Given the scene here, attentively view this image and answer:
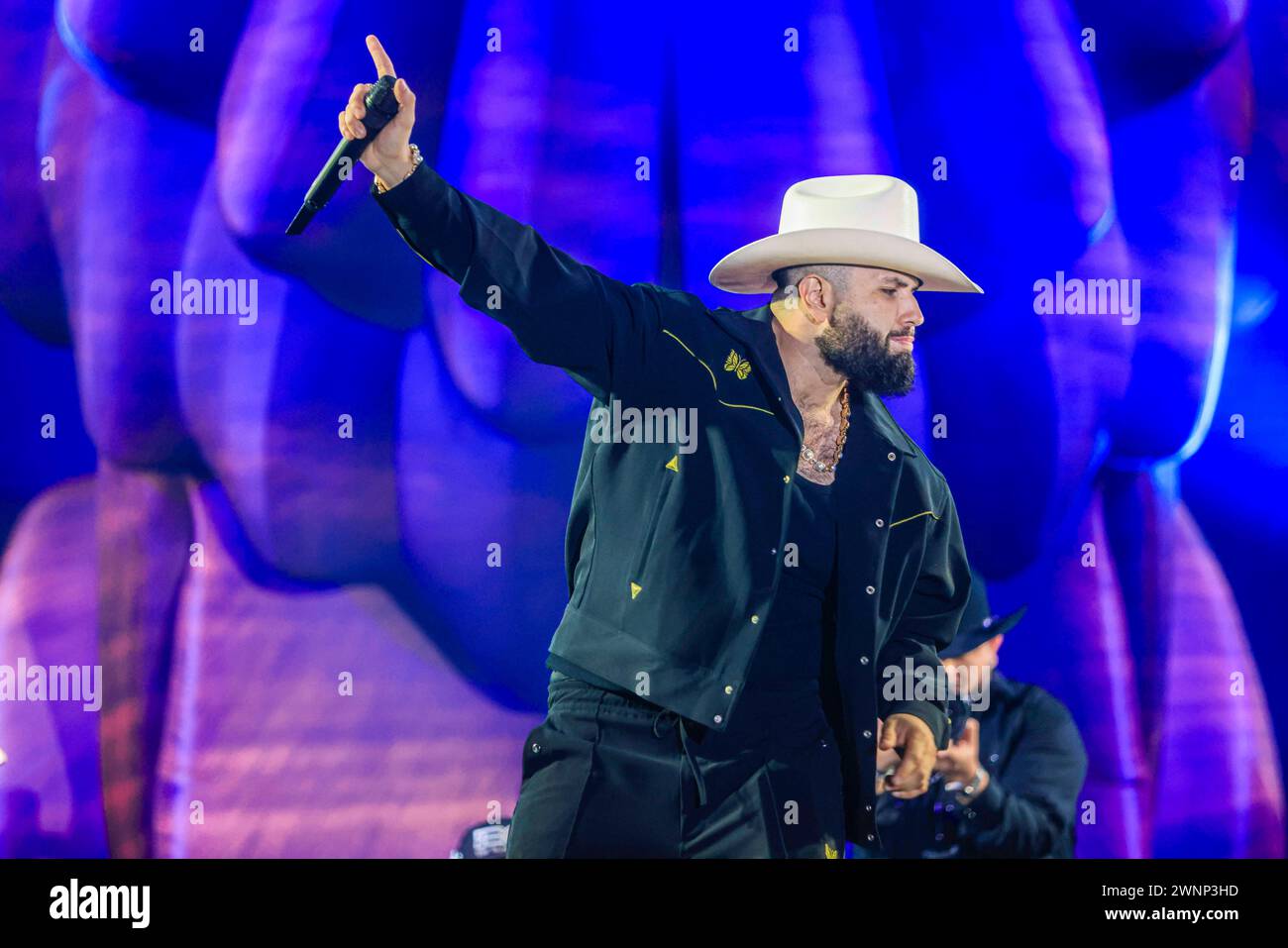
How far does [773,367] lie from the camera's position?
11.6ft

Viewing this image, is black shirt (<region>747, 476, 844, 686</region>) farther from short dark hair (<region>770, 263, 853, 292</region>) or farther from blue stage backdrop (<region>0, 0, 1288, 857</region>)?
blue stage backdrop (<region>0, 0, 1288, 857</region>)

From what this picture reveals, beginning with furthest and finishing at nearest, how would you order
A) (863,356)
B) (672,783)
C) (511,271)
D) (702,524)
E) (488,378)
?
(488,378) → (863,356) → (702,524) → (672,783) → (511,271)

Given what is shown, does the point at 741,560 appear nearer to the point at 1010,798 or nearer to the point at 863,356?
the point at 863,356

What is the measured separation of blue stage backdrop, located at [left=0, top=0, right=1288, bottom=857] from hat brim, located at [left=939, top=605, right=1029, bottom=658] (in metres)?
0.05

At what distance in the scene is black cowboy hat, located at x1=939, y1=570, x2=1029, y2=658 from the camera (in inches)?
161

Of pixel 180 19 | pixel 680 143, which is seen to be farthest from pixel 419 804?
pixel 180 19

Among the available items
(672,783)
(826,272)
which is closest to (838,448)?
(826,272)

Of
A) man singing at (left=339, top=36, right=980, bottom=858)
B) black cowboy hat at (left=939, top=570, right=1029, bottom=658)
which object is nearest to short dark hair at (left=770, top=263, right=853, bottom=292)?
man singing at (left=339, top=36, right=980, bottom=858)

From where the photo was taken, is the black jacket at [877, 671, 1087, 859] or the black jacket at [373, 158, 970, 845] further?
the black jacket at [877, 671, 1087, 859]

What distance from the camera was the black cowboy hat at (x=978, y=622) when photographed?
4.08 metres

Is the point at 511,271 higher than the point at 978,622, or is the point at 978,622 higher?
the point at 511,271

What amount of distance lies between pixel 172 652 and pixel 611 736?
4.84 ft

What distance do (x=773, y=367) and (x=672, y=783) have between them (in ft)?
3.51

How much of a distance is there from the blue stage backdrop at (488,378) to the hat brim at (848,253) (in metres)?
0.37
